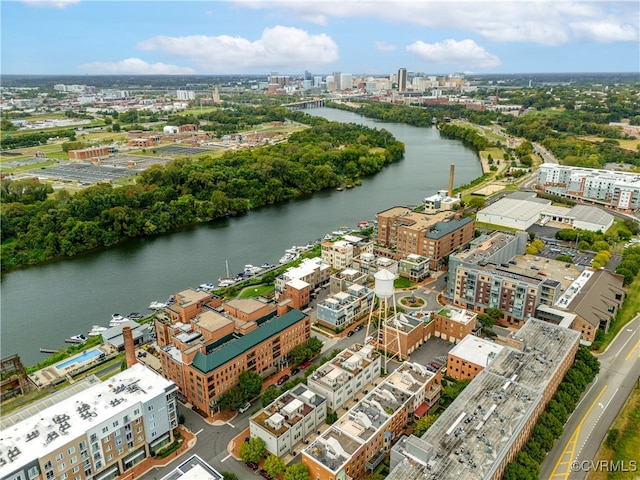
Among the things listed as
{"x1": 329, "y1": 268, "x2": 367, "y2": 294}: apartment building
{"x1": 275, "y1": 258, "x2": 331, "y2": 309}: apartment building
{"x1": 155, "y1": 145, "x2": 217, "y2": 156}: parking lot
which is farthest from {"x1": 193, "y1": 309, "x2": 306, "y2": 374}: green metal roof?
{"x1": 155, "y1": 145, "x2": 217, "y2": 156}: parking lot

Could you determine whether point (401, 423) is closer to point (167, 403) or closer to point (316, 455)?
point (316, 455)

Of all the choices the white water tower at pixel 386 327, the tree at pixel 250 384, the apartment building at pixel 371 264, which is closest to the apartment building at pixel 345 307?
the white water tower at pixel 386 327

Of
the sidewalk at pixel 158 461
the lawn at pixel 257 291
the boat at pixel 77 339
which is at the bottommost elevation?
the boat at pixel 77 339

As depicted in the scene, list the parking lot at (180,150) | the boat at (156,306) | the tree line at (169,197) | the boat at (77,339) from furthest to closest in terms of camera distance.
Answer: the parking lot at (180,150) → the tree line at (169,197) → the boat at (156,306) → the boat at (77,339)

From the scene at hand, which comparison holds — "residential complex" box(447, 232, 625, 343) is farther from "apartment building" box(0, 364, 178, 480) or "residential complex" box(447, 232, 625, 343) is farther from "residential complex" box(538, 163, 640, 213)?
"residential complex" box(538, 163, 640, 213)

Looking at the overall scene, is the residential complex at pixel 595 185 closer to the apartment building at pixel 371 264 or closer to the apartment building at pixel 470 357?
the apartment building at pixel 371 264
